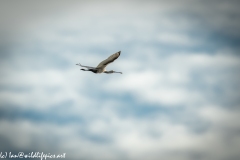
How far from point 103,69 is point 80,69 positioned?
477 cm

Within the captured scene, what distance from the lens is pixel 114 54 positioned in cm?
6203

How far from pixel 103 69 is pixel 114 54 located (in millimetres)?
4059

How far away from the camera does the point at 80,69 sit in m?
61.7

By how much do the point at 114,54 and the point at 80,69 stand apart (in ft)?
21.3

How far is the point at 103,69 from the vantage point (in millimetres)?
64438
